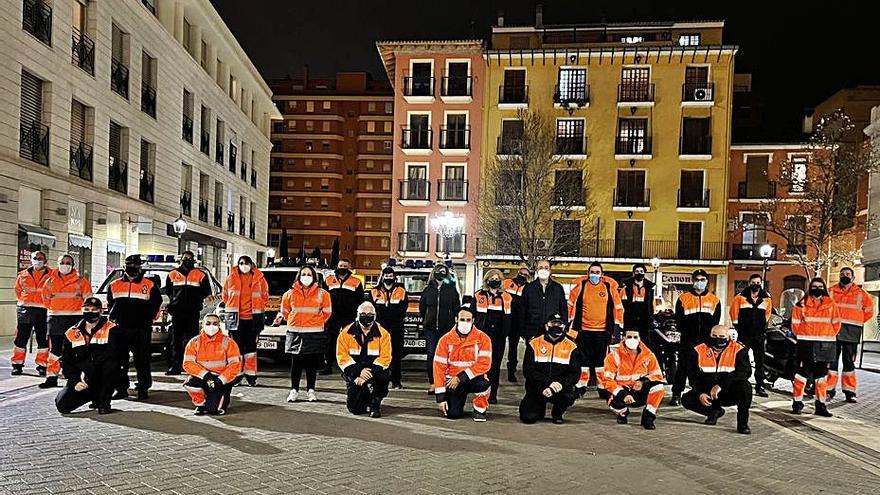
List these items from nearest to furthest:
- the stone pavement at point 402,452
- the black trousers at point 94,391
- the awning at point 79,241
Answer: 1. the stone pavement at point 402,452
2. the black trousers at point 94,391
3. the awning at point 79,241

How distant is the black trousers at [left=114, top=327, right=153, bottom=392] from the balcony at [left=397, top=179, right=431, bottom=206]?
35.4 metres

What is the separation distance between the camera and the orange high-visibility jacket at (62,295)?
11.9 metres

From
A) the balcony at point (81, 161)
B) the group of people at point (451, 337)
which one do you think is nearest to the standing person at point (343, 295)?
the group of people at point (451, 337)

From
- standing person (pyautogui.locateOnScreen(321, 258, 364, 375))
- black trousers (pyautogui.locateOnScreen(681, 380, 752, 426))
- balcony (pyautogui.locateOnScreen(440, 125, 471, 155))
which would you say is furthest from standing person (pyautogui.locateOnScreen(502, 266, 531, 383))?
balcony (pyautogui.locateOnScreen(440, 125, 471, 155))

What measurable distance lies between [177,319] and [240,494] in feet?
22.9

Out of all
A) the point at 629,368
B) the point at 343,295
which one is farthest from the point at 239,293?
the point at 629,368

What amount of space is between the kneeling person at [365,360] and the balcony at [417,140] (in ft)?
119

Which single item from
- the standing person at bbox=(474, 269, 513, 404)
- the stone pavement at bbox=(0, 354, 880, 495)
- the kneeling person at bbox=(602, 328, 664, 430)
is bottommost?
the stone pavement at bbox=(0, 354, 880, 495)

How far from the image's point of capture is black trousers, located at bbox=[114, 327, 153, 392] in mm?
10414

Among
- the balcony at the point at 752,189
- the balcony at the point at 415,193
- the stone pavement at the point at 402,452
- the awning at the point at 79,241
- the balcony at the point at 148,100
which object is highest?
the balcony at the point at 148,100

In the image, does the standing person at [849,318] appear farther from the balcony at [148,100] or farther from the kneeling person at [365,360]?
the balcony at [148,100]

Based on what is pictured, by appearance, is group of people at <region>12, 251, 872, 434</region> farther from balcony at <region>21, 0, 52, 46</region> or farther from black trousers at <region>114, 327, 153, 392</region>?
balcony at <region>21, 0, 52, 46</region>

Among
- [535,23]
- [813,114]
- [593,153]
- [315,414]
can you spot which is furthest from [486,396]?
[813,114]

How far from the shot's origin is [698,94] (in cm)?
4338
